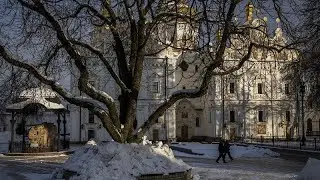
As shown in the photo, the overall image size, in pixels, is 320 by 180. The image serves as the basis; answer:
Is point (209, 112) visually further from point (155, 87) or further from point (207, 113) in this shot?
point (155, 87)

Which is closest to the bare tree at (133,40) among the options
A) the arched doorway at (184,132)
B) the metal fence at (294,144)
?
the metal fence at (294,144)

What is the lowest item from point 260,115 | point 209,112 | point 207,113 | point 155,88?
point 260,115

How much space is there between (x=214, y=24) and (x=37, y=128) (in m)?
24.1

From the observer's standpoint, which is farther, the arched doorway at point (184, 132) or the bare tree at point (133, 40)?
the arched doorway at point (184, 132)

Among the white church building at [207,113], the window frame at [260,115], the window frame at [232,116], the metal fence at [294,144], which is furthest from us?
the window frame at [260,115]

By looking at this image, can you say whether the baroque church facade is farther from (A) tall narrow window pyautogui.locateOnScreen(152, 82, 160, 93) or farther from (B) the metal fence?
(B) the metal fence

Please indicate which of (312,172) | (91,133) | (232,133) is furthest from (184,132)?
(312,172)

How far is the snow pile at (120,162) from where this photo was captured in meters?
14.4

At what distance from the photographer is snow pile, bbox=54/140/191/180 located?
1440cm

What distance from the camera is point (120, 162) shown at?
14.7m

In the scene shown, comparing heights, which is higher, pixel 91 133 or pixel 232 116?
pixel 232 116

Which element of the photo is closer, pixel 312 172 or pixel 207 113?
pixel 312 172

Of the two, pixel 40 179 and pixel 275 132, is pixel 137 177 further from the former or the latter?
pixel 275 132

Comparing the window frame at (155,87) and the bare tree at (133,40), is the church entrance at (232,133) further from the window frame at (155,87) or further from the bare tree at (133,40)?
the bare tree at (133,40)
